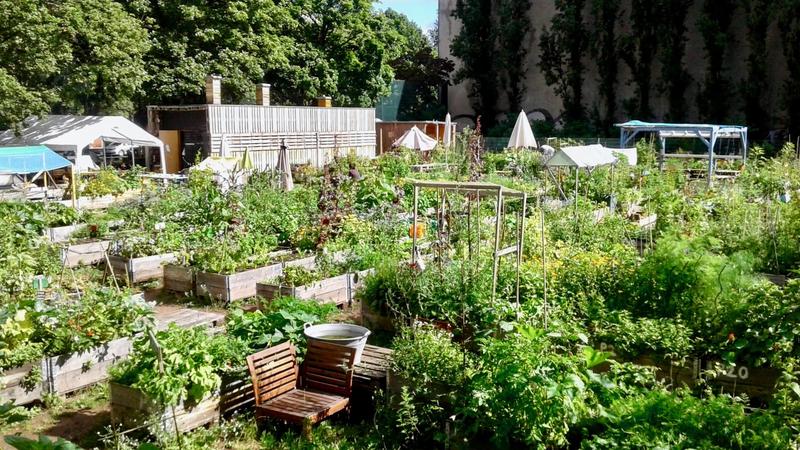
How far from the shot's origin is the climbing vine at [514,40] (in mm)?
32781

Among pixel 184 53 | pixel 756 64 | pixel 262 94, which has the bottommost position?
pixel 262 94

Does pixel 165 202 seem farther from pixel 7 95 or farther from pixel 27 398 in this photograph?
pixel 7 95

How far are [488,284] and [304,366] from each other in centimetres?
173

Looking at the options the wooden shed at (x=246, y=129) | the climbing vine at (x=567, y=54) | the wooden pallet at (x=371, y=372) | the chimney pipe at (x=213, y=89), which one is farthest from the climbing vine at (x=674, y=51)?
the wooden pallet at (x=371, y=372)

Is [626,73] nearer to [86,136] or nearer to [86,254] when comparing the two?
[86,136]

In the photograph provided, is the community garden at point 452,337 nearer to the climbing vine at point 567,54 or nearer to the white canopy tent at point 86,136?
the white canopy tent at point 86,136

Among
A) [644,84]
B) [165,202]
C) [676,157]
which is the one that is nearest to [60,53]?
[165,202]

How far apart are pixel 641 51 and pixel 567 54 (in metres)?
3.38

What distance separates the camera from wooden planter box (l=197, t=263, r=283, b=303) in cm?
840

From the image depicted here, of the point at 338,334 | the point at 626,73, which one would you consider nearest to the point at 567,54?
the point at 626,73

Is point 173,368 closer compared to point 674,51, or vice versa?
point 173,368

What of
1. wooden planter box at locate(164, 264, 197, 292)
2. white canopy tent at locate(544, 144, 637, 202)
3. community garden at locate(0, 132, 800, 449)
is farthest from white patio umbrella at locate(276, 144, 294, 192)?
white canopy tent at locate(544, 144, 637, 202)

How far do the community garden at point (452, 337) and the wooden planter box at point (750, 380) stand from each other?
0.03 ft

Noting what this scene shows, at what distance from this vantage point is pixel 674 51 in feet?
96.2
